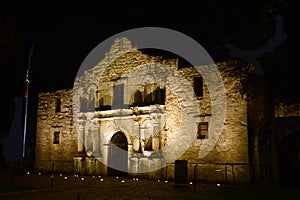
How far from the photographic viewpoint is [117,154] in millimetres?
23312

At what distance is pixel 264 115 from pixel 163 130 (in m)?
5.41

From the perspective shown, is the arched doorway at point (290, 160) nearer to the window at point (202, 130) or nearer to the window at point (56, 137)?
the window at point (202, 130)

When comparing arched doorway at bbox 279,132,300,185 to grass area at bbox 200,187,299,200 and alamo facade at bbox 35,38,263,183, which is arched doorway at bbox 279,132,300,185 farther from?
grass area at bbox 200,187,299,200

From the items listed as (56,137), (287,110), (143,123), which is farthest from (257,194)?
(56,137)

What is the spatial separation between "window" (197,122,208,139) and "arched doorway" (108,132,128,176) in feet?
18.5

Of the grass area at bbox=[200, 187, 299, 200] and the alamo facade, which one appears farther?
the alamo facade

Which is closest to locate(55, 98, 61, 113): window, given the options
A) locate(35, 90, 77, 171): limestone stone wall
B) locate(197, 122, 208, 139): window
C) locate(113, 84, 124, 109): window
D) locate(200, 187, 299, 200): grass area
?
locate(35, 90, 77, 171): limestone stone wall

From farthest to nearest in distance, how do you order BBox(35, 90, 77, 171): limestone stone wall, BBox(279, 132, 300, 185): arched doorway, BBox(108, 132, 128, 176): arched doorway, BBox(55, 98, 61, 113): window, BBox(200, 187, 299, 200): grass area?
BBox(55, 98, 61, 113): window, BBox(35, 90, 77, 171): limestone stone wall, BBox(108, 132, 128, 176): arched doorway, BBox(279, 132, 300, 185): arched doorway, BBox(200, 187, 299, 200): grass area

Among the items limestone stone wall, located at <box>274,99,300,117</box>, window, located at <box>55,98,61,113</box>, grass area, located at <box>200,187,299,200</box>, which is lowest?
grass area, located at <box>200,187,299,200</box>

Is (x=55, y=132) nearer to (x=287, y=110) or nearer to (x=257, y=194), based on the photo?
(x=287, y=110)

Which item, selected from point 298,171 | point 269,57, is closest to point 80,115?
point 298,171

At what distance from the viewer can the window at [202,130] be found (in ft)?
62.0

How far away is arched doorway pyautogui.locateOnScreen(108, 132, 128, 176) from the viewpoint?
2279 cm

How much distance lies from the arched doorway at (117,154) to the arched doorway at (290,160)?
9.36m
